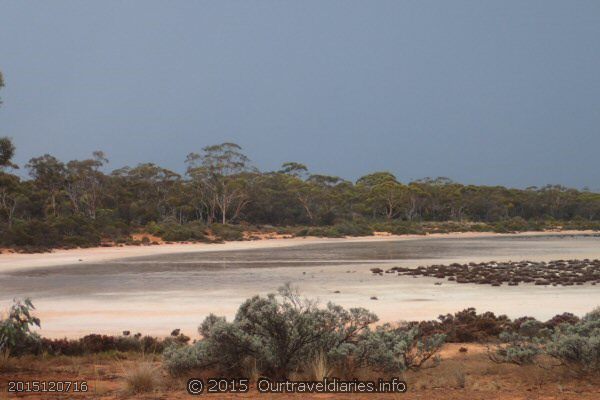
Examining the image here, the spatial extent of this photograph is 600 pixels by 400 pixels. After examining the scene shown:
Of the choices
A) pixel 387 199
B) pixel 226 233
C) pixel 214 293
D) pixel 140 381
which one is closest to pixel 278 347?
pixel 140 381

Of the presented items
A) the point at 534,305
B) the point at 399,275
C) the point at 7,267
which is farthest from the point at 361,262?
the point at 7,267

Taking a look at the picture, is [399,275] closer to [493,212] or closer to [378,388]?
[378,388]

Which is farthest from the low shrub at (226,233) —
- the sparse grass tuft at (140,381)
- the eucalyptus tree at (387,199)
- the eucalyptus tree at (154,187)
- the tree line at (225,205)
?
the sparse grass tuft at (140,381)

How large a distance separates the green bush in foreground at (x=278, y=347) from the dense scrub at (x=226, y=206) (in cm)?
3207

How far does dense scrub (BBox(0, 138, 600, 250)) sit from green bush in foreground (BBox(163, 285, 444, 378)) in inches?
1263

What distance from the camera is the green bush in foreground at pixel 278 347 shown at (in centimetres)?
826

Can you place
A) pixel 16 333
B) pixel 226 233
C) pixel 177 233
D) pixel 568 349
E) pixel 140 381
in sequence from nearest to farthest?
1. pixel 140 381
2. pixel 568 349
3. pixel 16 333
4. pixel 177 233
5. pixel 226 233

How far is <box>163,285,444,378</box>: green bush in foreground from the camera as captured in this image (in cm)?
826

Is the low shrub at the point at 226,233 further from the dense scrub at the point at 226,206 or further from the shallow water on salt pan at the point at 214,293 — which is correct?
the shallow water on salt pan at the point at 214,293

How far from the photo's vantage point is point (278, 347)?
8422mm

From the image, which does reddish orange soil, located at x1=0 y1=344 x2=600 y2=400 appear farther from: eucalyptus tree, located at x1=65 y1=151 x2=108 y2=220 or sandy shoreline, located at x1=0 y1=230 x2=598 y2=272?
eucalyptus tree, located at x1=65 y1=151 x2=108 y2=220

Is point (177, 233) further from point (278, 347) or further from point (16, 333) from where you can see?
point (278, 347)

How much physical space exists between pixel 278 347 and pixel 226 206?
60.5 metres

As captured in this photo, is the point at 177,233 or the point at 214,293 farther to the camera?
the point at 177,233
